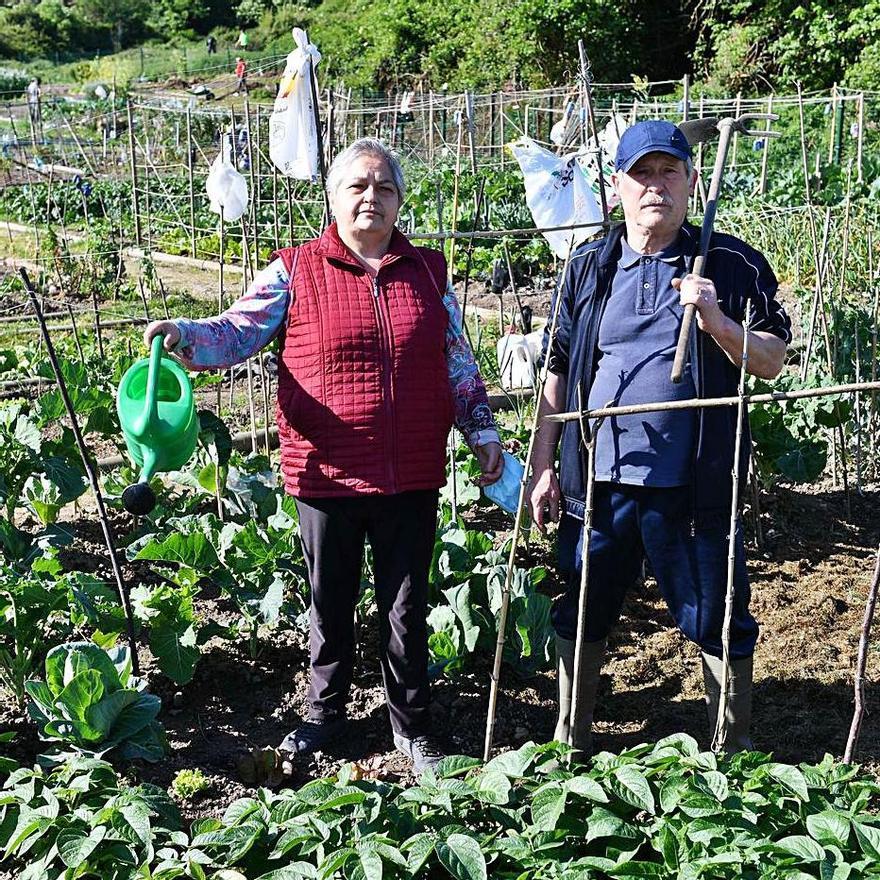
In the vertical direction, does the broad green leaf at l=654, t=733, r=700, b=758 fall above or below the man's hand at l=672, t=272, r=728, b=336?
below

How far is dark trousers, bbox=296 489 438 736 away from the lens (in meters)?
2.77

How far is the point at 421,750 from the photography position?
2.86 m

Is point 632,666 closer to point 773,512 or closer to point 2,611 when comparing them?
point 773,512

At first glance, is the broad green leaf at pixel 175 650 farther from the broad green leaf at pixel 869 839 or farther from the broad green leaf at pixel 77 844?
the broad green leaf at pixel 869 839

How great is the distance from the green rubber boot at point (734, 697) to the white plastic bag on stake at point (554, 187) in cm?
150

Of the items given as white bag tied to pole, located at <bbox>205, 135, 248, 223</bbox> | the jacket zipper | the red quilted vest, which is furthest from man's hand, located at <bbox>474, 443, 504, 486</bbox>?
white bag tied to pole, located at <bbox>205, 135, 248, 223</bbox>

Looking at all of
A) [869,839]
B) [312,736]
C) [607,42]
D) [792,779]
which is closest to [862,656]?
[792,779]

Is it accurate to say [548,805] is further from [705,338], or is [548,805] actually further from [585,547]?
[705,338]

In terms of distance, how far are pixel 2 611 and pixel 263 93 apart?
28.1 m

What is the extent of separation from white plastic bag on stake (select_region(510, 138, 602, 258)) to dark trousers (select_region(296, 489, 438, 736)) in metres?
1.25

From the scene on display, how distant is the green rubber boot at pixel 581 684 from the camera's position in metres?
2.76

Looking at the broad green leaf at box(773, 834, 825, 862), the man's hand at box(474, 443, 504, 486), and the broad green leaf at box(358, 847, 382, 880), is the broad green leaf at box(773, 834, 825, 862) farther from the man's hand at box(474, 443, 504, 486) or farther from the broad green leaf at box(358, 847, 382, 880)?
the man's hand at box(474, 443, 504, 486)

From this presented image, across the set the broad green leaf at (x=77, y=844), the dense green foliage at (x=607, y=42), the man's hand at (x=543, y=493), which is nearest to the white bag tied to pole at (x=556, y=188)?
the man's hand at (x=543, y=493)

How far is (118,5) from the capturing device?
51.3 metres
